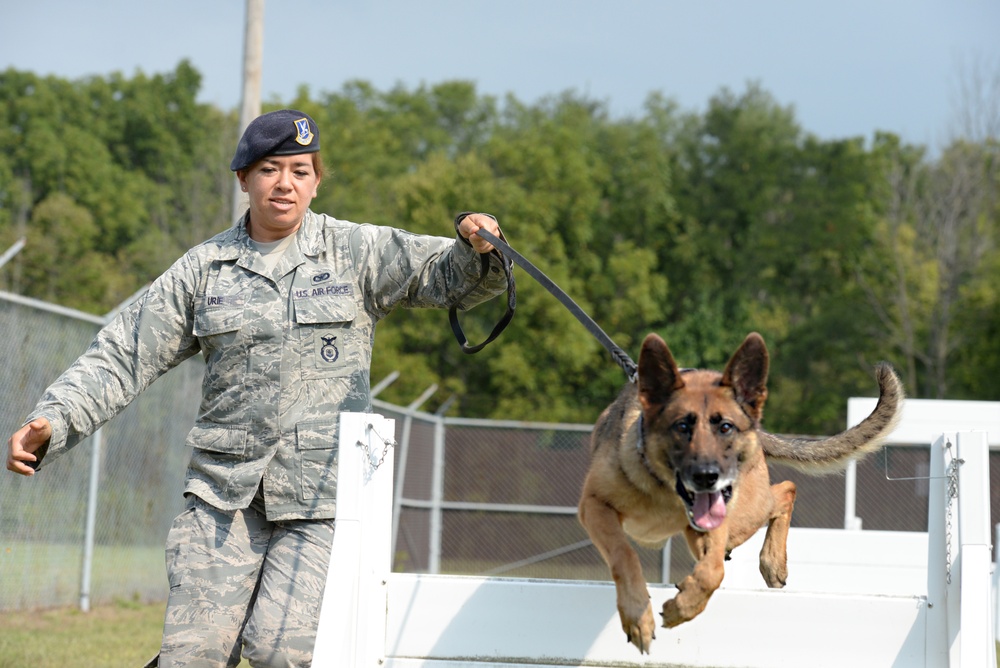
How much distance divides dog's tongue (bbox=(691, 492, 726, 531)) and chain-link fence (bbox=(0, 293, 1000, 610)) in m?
3.30

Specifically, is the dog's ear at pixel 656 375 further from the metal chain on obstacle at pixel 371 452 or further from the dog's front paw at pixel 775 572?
the dog's front paw at pixel 775 572

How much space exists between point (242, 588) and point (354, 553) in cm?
52

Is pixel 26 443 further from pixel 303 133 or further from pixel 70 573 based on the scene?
pixel 70 573

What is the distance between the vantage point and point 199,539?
3381 millimetres

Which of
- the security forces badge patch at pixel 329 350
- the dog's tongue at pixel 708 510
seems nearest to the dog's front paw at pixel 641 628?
the dog's tongue at pixel 708 510

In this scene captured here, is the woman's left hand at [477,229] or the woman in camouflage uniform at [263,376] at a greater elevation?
the woman's left hand at [477,229]

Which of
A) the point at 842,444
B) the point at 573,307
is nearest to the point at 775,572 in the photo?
the point at 842,444

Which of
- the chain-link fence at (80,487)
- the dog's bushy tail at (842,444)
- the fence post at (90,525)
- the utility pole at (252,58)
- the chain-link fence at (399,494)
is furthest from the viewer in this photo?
the utility pole at (252,58)

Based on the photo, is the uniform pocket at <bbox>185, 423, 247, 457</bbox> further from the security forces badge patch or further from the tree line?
the tree line

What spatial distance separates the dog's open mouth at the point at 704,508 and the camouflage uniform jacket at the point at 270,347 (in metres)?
1.02

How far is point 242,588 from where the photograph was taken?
339 cm

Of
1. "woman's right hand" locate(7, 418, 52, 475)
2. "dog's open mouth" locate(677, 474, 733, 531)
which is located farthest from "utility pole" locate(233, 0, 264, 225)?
"dog's open mouth" locate(677, 474, 733, 531)

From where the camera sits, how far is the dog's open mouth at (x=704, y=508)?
3209 mm

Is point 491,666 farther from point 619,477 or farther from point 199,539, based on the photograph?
point 199,539
